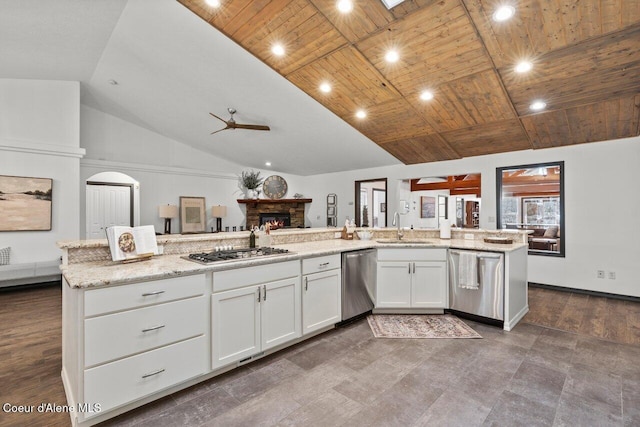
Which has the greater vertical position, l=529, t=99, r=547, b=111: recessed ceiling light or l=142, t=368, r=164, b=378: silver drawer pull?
l=529, t=99, r=547, b=111: recessed ceiling light

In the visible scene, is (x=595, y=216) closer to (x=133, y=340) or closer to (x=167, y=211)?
(x=133, y=340)

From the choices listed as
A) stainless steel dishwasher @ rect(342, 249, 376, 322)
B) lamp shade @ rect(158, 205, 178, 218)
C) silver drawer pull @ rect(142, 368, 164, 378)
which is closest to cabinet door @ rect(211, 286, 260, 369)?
silver drawer pull @ rect(142, 368, 164, 378)

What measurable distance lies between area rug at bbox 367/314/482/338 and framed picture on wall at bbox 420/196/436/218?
5.66 meters

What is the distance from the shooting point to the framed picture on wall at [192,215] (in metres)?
7.48

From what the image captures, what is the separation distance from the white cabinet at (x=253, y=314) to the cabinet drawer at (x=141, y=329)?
0.46ft

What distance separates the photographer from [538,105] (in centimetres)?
372

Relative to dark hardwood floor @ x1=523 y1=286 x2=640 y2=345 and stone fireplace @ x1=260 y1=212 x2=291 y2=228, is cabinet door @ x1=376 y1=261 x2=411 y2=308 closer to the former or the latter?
dark hardwood floor @ x1=523 y1=286 x2=640 y2=345

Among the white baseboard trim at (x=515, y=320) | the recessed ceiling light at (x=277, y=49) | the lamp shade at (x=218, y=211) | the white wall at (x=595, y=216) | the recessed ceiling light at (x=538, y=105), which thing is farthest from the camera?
the lamp shade at (x=218, y=211)

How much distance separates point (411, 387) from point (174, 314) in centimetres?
166

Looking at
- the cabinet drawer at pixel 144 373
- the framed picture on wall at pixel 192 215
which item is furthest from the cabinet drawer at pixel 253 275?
the framed picture on wall at pixel 192 215

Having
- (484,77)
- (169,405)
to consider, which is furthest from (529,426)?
(484,77)

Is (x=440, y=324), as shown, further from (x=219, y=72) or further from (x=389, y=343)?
(x=219, y=72)

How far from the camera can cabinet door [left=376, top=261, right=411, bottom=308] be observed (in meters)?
3.43

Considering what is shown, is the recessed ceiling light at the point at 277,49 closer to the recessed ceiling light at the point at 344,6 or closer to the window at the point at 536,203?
the recessed ceiling light at the point at 344,6
